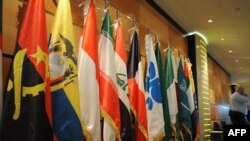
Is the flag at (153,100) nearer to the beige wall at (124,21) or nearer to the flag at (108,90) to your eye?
the beige wall at (124,21)

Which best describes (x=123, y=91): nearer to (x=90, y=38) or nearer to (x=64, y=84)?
(x=90, y=38)

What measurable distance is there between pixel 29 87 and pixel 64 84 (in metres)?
0.27

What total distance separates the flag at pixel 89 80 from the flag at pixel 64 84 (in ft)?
0.46

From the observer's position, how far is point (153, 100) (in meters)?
2.63

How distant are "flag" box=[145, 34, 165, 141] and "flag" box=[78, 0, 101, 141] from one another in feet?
2.75

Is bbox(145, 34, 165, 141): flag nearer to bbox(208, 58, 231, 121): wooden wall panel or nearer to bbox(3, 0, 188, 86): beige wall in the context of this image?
bbox(3, 0, 188, 86): beige wall

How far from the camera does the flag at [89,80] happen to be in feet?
5.88

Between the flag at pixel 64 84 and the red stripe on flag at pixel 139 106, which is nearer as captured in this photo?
the flag at pixel 64 84

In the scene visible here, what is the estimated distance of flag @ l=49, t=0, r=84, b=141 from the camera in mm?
1582

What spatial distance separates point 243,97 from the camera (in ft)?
16.7

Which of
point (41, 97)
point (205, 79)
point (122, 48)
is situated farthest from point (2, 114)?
point (205, 79)

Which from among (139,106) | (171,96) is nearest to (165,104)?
(171,96)

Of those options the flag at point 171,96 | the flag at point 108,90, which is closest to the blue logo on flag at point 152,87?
the flag at point 171,96

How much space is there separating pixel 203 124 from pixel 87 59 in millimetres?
3710
